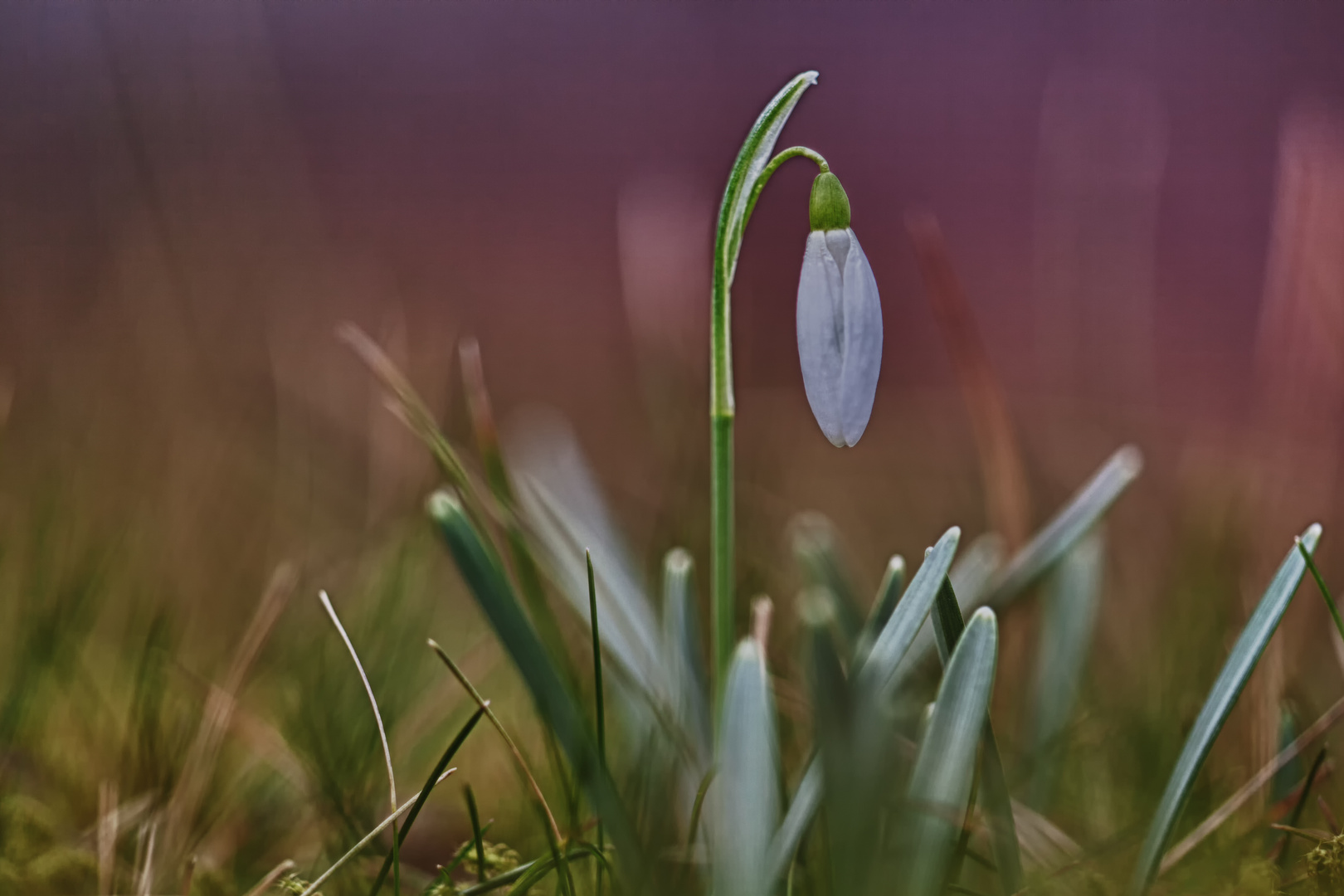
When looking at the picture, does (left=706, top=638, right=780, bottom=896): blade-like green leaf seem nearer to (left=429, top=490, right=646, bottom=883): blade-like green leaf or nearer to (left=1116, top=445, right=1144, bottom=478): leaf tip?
(left=429, top=490, right=646, bottom=883): blade-like green leaf

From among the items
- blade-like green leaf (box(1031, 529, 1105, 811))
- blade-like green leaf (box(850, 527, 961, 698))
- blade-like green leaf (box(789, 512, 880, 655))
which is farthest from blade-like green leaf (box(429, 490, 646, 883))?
blade-like green leaf (box(1031, 529, 1105, 811))

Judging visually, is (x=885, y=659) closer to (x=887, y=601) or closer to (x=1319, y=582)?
(x=887, y=601)

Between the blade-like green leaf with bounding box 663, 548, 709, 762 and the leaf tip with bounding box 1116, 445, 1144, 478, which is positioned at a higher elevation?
the leaf tip with bounding box 1116, 445, 1144, 478

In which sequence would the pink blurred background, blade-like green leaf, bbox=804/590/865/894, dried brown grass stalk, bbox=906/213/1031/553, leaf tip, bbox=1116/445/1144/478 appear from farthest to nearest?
the pink blurred background
dried brown grass stalk, bbox=906/213/1031/553
leaf tip, bbox=1116/445/1144/478
blade-like green leaf, bbox=804/590/865/894

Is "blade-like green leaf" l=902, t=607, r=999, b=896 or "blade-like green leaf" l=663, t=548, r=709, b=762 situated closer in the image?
"blade-like green leaf" l=902, t=607, r=999, b=896

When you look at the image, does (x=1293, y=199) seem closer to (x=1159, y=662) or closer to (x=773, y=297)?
(x=1159, y=662)

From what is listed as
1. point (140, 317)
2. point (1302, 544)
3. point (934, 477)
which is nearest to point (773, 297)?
point (934, 477)

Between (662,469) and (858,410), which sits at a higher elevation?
(858,410)
